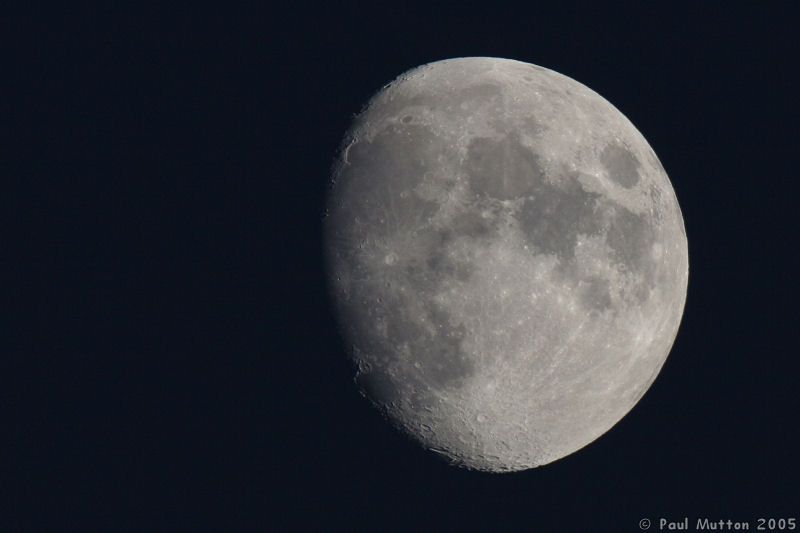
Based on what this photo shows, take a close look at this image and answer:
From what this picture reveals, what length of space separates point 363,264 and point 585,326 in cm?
161

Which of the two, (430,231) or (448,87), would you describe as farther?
(448,87)

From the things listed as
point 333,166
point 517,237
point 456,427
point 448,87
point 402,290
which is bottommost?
point 456,427

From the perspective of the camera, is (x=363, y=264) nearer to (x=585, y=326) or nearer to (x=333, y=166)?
(x=333, y=166)

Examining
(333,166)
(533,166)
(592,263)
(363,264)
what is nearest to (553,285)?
(592,263)

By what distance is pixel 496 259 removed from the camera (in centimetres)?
576

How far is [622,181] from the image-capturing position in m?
6.18

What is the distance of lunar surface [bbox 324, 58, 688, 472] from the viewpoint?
5801 millimetres

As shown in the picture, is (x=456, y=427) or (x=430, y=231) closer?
(x=430, y=231)

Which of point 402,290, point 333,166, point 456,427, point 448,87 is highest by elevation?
point 448,87

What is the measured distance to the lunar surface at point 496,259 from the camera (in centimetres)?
580

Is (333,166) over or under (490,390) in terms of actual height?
over

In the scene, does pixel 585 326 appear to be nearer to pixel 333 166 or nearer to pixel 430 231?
pixel 430 231

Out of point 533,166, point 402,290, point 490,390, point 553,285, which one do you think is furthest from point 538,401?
point 533,166

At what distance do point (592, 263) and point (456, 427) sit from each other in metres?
1.57
